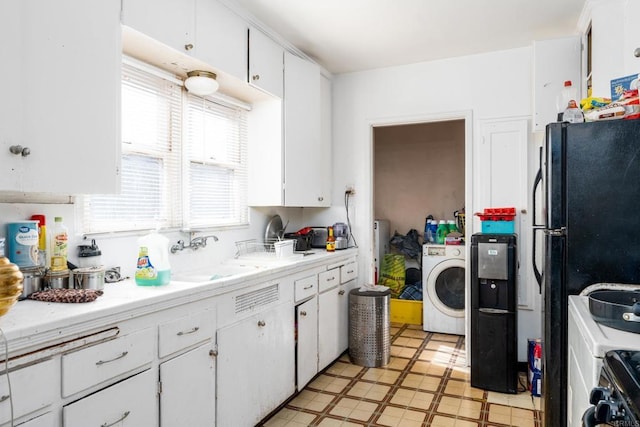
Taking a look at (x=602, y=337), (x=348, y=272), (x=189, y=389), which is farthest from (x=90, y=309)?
(x=348, y=272)

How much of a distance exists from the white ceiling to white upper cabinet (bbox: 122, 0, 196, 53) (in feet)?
1.77

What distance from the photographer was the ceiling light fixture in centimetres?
245

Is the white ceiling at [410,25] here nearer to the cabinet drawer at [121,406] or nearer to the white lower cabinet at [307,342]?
the white lower cabinet at [307,342]

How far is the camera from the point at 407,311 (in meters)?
4.54

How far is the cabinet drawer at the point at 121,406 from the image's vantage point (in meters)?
1.37

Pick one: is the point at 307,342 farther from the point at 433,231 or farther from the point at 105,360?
the point at 433,231

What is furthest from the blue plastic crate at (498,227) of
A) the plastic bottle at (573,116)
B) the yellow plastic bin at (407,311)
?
the yellow plastic bin at (407,311)

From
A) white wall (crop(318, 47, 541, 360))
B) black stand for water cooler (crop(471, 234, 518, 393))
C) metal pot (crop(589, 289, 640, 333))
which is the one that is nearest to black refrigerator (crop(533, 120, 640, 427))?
metal pot (crop(589, 289, 640, 333))

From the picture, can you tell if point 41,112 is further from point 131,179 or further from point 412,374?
point 412,374

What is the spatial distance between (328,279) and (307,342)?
532 mm

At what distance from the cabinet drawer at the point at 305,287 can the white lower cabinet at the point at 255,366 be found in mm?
117

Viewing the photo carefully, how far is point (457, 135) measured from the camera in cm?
522

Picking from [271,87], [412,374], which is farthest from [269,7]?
[412,374]

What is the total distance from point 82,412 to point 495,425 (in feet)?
7.25
